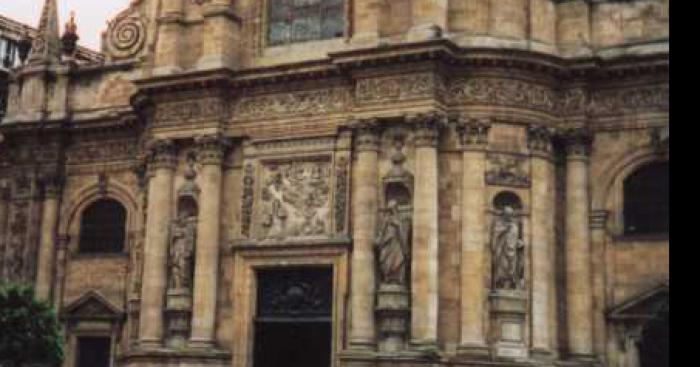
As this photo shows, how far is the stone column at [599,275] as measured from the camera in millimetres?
20031

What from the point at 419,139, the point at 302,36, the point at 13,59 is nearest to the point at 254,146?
the point at 302,36

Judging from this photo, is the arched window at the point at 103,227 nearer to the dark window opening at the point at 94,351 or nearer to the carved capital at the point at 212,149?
the dark window opening at the point at 94,351

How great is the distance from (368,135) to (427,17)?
Answer: 302 centimetres

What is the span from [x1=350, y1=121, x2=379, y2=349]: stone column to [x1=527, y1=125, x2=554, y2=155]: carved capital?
11.5 feet

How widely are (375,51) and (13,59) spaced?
2672 centimetres

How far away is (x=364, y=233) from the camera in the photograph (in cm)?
2003

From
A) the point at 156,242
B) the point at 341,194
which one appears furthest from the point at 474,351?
the point at 156,242

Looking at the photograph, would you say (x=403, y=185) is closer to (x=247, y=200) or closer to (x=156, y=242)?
(x=247, y=200)

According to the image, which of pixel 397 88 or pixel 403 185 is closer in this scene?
pixel 403 185

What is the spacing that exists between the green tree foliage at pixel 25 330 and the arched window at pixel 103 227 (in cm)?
570

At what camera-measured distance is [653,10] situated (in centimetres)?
2112

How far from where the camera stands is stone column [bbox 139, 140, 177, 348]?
21922 mm
